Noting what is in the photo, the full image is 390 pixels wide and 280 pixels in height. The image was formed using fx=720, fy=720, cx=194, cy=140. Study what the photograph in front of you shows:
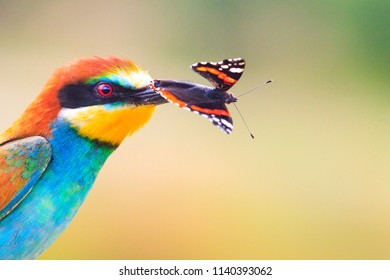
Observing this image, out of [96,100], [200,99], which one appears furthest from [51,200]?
[200,99]

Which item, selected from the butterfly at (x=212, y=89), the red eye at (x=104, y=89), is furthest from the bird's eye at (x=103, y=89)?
the butterfly at (x=212, y=89)

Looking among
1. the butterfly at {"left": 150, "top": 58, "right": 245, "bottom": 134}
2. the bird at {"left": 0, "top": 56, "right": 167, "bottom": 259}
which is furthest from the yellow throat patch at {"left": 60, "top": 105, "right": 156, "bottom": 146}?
the butterfly at {"left": 150, "top": 58, "right": 245, "bottom": 134}

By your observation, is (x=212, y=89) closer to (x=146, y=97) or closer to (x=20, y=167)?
(x=146, y=97)

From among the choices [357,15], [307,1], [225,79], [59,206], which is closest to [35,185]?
[59,206]

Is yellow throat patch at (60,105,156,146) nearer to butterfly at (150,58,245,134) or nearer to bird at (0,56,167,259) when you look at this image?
bird at (0,56,167,259)

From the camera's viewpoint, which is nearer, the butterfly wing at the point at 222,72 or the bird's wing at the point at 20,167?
the butterfly wing at the point at 222,72

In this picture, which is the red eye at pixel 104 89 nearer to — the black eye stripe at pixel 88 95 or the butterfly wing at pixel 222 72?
the black eye stripe at pixel 88 95

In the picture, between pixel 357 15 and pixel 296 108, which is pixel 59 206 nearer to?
pixel 296 108
